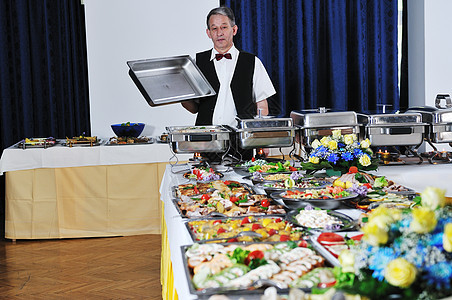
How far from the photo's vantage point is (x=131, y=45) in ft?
17.2

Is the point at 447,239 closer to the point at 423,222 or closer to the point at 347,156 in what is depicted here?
the point at 423,222

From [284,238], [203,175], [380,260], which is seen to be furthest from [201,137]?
[380,260]

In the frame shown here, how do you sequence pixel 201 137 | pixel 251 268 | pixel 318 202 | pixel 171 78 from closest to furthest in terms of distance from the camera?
pixel 251 268, pixel 318 202, pixel 201 137, pixel 171 78

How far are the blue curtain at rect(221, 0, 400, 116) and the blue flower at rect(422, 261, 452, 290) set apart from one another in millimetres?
4666

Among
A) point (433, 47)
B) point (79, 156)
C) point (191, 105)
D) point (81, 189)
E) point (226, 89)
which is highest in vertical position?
point (433, 47)

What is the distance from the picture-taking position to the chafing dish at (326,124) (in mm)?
3105

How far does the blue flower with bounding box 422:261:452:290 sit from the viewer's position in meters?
1.02

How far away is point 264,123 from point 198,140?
1.26ft

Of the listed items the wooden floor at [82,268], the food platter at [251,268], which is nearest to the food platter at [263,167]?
the wooden floor at [82,268]

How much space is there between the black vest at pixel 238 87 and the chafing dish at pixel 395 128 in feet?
3.26

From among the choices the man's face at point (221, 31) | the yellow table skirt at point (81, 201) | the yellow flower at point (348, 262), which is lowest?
the yellow table skirt at point (81, 201)

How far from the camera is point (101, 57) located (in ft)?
17.1

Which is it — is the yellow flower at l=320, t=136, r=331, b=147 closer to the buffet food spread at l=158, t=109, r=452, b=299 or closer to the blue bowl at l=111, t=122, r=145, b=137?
the buffet food spread at l=158, t=109, r=452, b=299

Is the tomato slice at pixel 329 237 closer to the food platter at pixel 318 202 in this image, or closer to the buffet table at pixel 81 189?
the food platter at pixel 318 202
